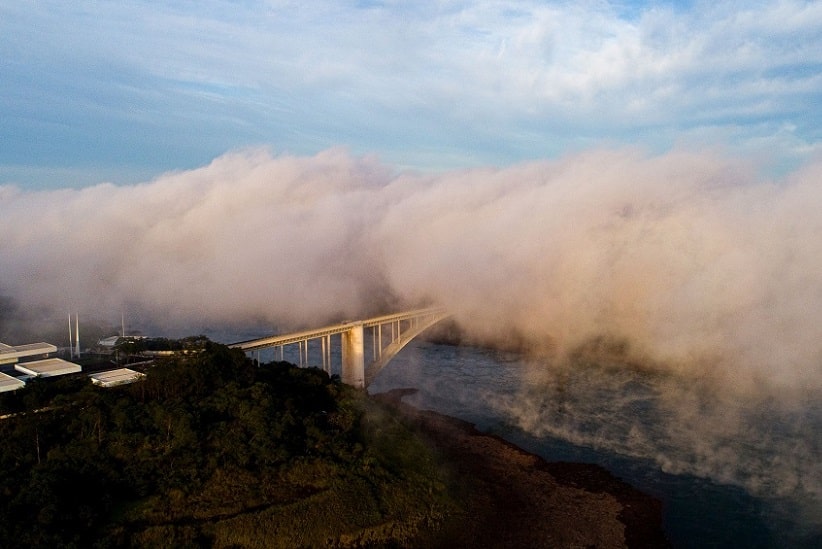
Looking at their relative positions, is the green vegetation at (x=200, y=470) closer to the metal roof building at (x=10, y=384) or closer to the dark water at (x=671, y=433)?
the metal roof building at (x=10, y=384)

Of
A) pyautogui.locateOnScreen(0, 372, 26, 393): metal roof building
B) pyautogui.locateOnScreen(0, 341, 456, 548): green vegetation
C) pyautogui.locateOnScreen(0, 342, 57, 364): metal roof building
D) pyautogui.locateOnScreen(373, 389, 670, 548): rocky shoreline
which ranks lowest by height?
pyautogui.locateOnScreen(373, 389, 670, 548): rocky shoreline

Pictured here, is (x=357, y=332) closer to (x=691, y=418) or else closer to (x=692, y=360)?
(x=691, y=418)

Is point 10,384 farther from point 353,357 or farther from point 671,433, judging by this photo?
point 671,433

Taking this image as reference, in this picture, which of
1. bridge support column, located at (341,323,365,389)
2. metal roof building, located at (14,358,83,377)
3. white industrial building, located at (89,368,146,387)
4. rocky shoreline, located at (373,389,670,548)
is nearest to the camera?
rocky shoreline, located at (373,389,670,548)

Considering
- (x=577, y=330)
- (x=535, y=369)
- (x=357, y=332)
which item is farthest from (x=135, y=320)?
(x=577, y=330)

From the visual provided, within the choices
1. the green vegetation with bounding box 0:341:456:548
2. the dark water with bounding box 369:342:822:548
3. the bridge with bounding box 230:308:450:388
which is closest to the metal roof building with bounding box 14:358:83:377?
the green vegetation with bounding box 0:341:456:548

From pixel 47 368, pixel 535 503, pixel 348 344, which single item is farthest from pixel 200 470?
pixel 348 344

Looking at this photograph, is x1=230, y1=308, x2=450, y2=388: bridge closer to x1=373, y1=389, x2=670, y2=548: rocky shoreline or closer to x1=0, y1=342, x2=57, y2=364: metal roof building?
x1=373, y1=389, x2=670, y2=548: rocky shoreline
